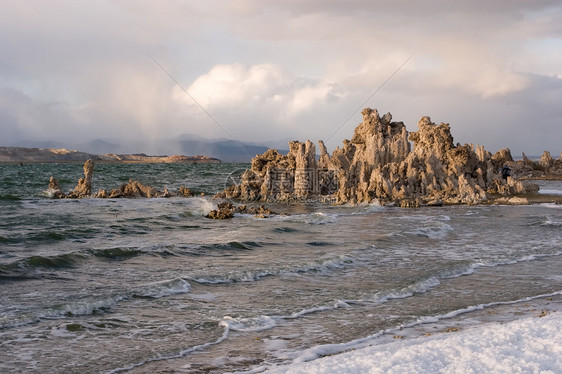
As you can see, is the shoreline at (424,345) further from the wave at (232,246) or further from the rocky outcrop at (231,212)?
the rocky outcrop at (231,212)

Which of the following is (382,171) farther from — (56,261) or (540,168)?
(540,168)

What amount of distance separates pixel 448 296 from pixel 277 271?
4.47 meters

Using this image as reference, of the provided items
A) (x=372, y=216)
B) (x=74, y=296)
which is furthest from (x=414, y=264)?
(x=372, y=216)

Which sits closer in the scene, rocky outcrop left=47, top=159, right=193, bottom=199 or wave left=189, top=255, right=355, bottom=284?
wave left=189, top=255, right=355, bottom=284

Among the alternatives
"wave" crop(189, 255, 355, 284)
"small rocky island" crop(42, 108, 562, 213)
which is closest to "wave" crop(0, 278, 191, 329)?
"wave" crop(189, 255, 355, 284)

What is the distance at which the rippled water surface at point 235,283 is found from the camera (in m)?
8.56

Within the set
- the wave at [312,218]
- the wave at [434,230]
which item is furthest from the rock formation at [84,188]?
the wave at [434,230]

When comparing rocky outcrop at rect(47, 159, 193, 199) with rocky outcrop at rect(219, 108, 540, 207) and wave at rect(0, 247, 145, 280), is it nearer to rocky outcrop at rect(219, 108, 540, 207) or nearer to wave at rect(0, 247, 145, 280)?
rocky outcrop at rect(219, 108, 540, 207)

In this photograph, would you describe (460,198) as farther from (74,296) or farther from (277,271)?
(74,296)

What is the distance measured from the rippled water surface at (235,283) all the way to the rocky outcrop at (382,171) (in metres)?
9.14

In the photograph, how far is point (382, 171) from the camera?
35.3 metres

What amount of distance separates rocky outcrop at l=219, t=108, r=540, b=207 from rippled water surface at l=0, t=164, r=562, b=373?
30.0 feet

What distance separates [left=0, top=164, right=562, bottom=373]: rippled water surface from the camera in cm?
856

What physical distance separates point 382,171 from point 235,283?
2369 cm
